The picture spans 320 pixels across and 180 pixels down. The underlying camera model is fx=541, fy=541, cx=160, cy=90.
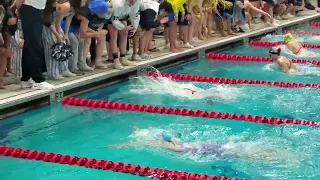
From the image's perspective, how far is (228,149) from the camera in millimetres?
4273

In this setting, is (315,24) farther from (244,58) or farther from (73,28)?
(73,28)

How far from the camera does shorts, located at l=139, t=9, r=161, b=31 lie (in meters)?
7.12

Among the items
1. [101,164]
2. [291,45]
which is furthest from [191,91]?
[291,45]

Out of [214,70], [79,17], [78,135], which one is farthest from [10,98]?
[214,70]

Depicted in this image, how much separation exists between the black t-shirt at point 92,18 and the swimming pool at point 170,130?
30.9 inches

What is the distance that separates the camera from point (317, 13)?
48.0 ft

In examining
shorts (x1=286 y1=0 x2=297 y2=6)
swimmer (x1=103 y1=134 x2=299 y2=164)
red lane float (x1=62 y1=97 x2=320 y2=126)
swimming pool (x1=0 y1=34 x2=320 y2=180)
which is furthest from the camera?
shorts (x1=286 y1=0 x2=297 y2=6)

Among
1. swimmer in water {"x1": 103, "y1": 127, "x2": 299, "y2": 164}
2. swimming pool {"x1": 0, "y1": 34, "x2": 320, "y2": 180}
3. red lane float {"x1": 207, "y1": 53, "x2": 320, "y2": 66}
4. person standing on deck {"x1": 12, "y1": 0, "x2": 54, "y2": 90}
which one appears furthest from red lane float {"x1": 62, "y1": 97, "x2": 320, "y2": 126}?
red lane float {"x1": 207, "y1": 53, "x2": 320, "y2": 66}

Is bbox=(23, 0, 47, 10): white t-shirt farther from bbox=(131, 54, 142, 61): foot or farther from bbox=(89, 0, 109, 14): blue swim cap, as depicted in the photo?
bbox=(131, 54, 142, 61): foot

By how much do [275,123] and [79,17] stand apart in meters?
2.61

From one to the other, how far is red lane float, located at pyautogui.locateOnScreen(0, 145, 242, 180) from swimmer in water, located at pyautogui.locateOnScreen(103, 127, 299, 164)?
1.82 ft

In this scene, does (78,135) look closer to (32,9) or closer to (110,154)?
(110,154)

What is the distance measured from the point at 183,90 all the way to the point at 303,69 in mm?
2134

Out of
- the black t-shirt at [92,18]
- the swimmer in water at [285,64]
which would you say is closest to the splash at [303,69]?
the swimmer in water at [285,64]
